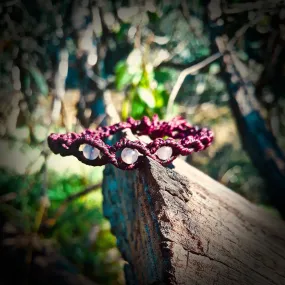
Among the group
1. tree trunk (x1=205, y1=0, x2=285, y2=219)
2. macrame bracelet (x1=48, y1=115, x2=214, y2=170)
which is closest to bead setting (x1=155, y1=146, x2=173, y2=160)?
macrame bracelet (x1=48, y1=115, x2=214, y2=170)

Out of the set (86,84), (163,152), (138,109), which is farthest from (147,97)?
(163,152)

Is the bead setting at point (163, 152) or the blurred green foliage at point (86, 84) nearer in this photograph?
the bead setting at point (163, 152)

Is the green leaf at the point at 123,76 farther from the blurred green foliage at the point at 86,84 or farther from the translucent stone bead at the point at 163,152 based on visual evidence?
the translucent stone bead at the point at 163,152

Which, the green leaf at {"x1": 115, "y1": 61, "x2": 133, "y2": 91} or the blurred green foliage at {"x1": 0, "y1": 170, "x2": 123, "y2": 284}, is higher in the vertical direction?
the green leaf at {"x1": 115, "y1": 61, "x2": 133, "y2": 91}

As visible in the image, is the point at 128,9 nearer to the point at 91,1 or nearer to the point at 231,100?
the point at 91,1

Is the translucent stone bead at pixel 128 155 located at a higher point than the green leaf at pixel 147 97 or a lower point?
lower

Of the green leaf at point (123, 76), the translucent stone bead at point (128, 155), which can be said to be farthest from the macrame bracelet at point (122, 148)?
the green leaf at point (123, 76)

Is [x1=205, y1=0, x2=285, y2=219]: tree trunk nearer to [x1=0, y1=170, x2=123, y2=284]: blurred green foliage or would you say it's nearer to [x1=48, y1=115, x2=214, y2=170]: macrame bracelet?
[x1=48, y1=115, x2=214, y2=170]: macrame bracelet

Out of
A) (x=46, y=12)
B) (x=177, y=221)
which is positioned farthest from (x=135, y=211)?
(x=46, y=12)
